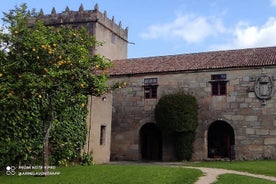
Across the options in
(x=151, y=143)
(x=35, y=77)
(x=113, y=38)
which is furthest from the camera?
(x=113, y=38)

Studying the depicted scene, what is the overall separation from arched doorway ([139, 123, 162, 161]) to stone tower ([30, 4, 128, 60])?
7888 mm

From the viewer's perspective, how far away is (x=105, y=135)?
2200 cm

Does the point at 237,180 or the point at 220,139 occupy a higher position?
the point at 220,139

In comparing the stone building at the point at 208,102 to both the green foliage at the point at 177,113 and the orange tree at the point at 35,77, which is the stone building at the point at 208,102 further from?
the orange tree at the point at 35,77

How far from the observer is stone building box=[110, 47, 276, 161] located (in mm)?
24438

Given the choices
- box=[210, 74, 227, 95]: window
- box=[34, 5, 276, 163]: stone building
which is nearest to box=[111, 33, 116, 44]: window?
box=[34, 5, 276, 163]: stone building

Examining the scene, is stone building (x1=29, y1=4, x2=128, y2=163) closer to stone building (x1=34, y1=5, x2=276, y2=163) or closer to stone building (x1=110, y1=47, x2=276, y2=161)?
stone building (x1=34, y1=5, x2=276, y2=163)

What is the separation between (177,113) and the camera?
2506 centimetres

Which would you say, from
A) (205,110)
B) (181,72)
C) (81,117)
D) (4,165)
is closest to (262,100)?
(205,110)

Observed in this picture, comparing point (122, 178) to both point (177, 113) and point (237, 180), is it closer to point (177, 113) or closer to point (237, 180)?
point (237, 180)

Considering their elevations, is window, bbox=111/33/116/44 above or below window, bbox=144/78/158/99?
above

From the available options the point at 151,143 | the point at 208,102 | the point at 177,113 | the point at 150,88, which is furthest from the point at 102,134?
the point at 151,143

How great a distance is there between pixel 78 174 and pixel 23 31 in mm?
5267

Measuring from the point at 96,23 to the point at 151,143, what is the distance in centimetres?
1107
